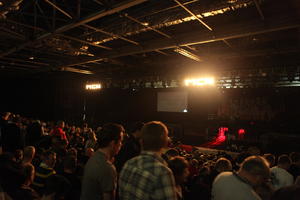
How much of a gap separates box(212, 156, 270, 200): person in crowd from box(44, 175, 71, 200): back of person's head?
1.48 metres

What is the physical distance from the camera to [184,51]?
669 cm

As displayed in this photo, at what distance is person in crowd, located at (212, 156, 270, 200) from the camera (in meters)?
2.01

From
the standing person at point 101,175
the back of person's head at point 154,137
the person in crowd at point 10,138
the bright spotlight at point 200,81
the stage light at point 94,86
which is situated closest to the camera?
the back of person's head at point 154,137

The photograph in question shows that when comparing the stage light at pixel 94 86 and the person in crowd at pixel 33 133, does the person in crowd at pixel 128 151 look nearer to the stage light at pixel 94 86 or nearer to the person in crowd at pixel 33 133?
the person in crowd at pixel 33 133

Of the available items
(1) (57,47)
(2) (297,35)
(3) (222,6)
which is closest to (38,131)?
(1) (57,47)

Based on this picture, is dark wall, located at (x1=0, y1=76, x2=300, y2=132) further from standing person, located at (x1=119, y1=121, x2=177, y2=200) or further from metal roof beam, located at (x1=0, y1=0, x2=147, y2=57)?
standing person, located at (x1=119, y1=121, x2=177, y2=200)

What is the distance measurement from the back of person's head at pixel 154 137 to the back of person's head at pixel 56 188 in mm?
1163

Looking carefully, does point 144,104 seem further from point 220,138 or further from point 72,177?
point 72,177

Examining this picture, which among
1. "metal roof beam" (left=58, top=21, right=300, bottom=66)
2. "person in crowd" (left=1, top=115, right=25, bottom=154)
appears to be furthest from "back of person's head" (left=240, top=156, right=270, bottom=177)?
"person in crowd" (left=1, top=115, right=25, bottom=154)

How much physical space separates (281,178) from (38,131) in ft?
17.1

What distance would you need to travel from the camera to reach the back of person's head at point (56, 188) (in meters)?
2.29

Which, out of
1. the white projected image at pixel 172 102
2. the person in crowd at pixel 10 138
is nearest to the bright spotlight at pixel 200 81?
the white projected image at pixel 172 102

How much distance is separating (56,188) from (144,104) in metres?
10.9

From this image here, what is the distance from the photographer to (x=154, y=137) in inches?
66.4
